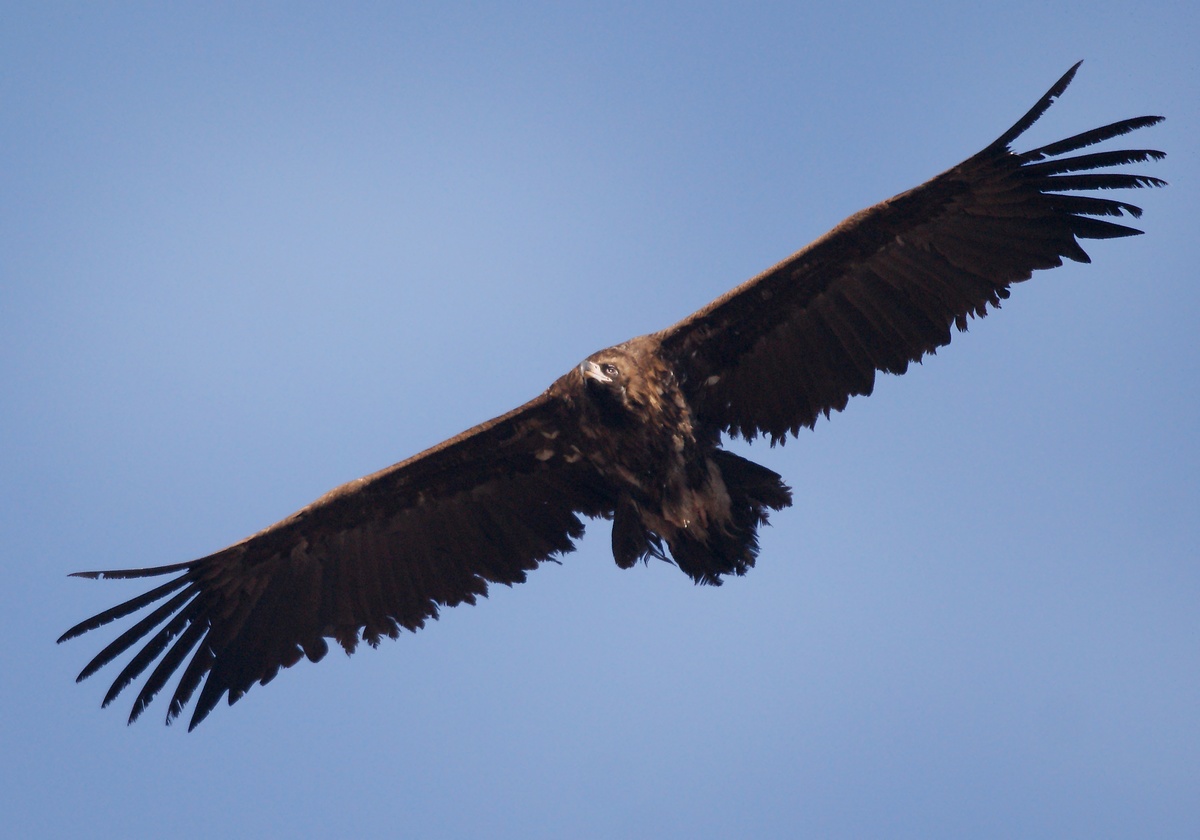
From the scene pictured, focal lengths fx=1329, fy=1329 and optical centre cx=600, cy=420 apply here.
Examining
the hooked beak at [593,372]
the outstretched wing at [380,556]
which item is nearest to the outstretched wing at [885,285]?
the hooked beak at [593,372]

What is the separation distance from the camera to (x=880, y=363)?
401 inches

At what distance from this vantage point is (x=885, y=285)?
33.0 feet

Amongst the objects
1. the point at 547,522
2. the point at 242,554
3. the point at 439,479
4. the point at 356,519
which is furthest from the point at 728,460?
the point at 242,554

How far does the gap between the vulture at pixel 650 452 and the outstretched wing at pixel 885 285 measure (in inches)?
0.6

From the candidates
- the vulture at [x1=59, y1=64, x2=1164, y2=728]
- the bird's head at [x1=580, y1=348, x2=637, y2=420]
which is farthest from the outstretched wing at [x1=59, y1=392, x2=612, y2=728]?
the bird's head at [x1=580, y1=348, x2=637, y2=420]

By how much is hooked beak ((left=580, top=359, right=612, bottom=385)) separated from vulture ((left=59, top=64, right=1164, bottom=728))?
18mm

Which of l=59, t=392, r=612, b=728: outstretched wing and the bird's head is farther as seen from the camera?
l=59, t=392, r=612, b=728: outstretched wing

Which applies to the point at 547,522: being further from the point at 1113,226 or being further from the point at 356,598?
the point at 1113,226

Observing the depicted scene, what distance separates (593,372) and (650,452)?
0.75 m

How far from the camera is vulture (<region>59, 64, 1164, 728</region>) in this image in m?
9.68

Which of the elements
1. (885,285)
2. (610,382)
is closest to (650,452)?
(610,382)

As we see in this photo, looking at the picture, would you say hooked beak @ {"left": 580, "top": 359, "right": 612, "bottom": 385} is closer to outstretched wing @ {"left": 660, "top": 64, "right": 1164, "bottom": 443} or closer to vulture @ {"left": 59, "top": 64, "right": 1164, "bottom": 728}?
vulture @ {"left": 59, "top": 64, "right": 1164, "bottom": 728}

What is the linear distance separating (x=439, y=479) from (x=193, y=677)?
247cm

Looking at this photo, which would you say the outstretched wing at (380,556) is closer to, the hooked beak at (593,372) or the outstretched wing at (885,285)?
the hooked beak at (593,372)
